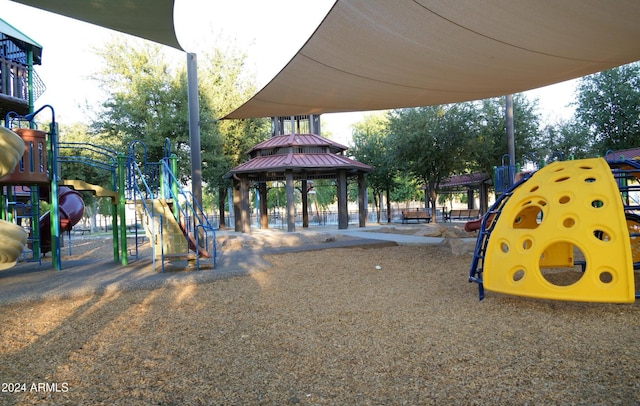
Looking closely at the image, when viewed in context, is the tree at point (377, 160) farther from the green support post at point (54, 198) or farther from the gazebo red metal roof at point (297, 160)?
the green support post at point (54, 198)

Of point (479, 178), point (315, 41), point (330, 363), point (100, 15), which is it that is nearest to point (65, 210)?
point (100, 15)

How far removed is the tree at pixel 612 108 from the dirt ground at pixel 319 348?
24137 mm

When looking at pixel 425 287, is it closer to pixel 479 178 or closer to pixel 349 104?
pixel 349 104

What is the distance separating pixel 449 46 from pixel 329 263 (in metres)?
Result: 4.79

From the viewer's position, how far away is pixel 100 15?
6.39 metres

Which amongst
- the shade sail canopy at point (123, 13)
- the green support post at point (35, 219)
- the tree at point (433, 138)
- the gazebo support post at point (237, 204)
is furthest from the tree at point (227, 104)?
the shade sail canopy at point (123, 13)

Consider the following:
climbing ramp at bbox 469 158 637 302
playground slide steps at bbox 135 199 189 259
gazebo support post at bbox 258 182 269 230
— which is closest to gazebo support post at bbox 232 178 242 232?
gazebo support post at bbox 258 182 269 230

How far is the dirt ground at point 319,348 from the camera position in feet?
9.52

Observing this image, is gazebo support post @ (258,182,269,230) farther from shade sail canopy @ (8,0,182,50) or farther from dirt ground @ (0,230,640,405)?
dirt ground @ (0,230,640,405)

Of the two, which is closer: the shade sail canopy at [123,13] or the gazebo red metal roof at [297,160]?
the shade sail canopy at [123,13]

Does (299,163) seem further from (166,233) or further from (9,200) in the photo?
(166,233)

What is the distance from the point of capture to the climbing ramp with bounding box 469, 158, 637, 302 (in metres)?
4.32

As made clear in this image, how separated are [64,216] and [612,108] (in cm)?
2779

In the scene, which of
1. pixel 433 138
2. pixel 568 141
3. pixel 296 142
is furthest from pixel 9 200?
pixel 568 141
